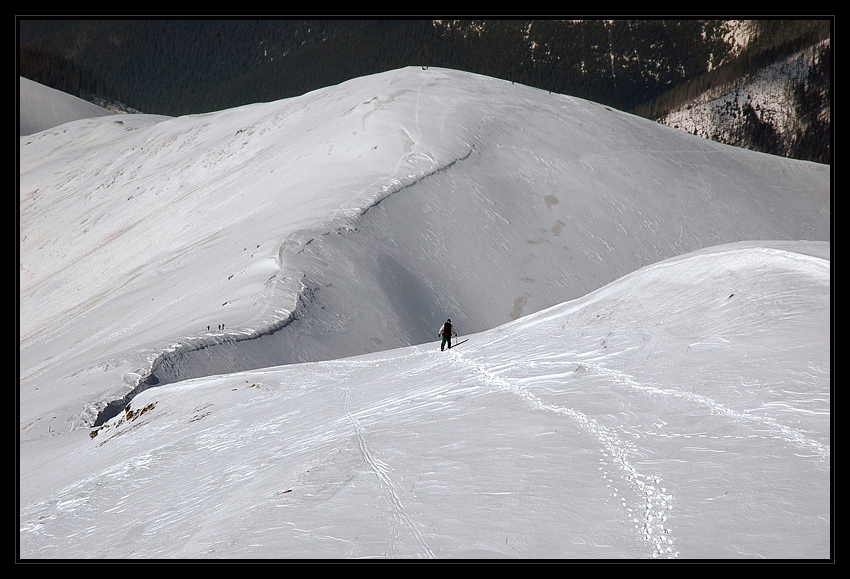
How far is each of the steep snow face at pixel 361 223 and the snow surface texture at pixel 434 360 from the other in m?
0.15

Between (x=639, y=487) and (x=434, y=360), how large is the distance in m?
8.08

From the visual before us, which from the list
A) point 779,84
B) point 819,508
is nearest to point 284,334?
point 819,508

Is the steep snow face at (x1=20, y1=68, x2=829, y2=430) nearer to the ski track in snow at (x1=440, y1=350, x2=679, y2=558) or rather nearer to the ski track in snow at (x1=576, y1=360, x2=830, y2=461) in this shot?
the ski track in snow at (x1=576, y1=360, x2=830, y2=461)

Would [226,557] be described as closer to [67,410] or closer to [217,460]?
[217,460]

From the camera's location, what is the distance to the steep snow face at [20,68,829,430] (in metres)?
21.8

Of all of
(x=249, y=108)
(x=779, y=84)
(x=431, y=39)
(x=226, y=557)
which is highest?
(x=431, y=39)

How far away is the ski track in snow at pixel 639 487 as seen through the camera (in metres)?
6.71

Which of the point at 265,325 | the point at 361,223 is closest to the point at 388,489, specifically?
the point at 265,325

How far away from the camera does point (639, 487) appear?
7.73 meters

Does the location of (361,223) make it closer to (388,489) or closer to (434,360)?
(434,360)

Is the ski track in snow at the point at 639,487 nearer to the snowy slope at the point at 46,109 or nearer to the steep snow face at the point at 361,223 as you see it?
the steep snow face at the point at 361,223

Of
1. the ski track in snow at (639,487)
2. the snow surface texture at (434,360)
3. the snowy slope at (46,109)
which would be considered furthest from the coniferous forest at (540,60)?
the ski track in snow at (639,487)

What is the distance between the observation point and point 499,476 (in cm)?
834
